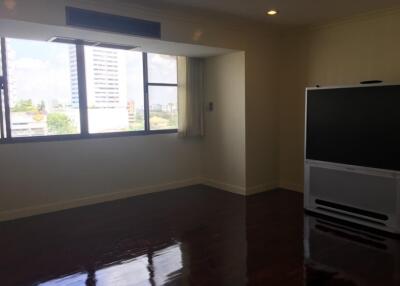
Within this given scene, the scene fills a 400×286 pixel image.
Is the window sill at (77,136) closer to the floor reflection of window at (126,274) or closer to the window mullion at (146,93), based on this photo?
the window mullion at (146,93)

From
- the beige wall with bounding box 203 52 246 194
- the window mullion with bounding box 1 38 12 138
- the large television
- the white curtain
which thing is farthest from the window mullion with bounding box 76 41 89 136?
the large television

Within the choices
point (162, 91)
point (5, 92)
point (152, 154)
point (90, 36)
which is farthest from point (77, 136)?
point (162, 91)

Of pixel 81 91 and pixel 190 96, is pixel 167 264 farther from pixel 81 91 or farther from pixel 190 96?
pixel 190 96

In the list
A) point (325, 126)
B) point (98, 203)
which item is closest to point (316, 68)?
point (325, 126)

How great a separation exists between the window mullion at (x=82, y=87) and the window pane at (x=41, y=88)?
53mm

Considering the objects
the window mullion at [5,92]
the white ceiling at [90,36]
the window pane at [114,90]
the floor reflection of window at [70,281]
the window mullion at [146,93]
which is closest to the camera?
the floor reflection of window at [70,281]

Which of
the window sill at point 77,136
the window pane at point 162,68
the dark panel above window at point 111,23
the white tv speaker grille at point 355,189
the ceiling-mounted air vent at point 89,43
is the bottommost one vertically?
the white tv speaker grille at point 355,189

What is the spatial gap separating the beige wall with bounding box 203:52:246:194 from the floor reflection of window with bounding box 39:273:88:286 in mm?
2845

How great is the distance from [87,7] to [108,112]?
1628mm

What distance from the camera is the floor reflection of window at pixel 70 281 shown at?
2598 mm

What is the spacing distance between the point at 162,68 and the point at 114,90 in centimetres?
86

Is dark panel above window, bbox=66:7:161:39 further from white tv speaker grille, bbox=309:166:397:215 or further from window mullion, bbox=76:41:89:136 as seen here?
white tv speaker grille, bbox=309:166:397:215

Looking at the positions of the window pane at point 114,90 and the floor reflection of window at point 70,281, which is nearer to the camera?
the floor reflection of window at point 70,281

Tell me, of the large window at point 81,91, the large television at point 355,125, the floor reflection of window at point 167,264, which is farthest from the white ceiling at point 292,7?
the floor reflection of window at point 167,264
